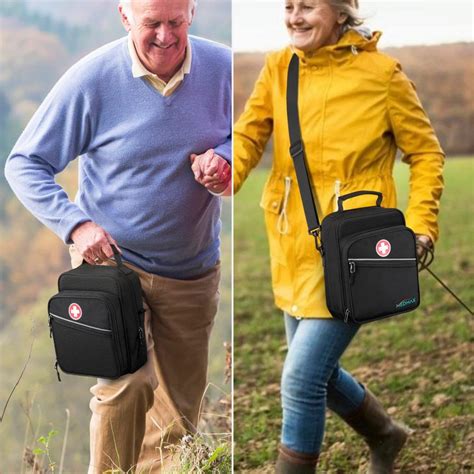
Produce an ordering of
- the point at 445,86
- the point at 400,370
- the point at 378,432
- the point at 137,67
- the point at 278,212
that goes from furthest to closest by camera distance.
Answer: the point at 445,86 → the point at 400,370 → the point at 378,432 → the point at 278,212 → the point at 137,67

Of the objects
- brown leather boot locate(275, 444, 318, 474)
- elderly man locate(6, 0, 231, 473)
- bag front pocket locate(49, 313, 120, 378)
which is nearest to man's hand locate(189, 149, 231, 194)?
elderly man locate(6, 0, 231, 473)

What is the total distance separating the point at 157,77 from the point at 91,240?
0.51m

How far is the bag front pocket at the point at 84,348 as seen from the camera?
3129mm

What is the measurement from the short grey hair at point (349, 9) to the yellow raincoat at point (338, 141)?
50 millimetres

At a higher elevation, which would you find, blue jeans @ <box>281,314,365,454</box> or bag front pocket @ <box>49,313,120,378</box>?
bag front pocket @ <box>49,313,120,378</box>

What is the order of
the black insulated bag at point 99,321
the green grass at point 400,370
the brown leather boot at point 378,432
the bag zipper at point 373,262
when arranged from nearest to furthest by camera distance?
the black insulated bag at point 99,321
the bag zipper at point 373,262
the brown leather boot at point 378,432
the green grass at point 400,370

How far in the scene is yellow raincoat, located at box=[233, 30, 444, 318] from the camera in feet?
11.0

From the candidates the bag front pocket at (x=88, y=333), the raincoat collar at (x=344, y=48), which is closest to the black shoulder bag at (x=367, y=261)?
the raincoat collar at (x=344, y=48)

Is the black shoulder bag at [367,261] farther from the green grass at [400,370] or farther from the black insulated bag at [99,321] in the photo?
the green grass at [400,370]

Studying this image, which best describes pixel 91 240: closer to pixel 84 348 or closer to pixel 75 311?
pixel 75 311

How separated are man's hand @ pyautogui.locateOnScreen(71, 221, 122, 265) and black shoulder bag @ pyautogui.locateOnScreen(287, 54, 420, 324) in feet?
2.07

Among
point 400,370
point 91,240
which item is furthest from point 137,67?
point 400,370

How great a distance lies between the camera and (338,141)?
337 centimetres

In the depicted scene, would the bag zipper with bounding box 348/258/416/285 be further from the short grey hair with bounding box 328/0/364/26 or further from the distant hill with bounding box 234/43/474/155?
Answer: the distant hill with bounding box 234/43/474/155
